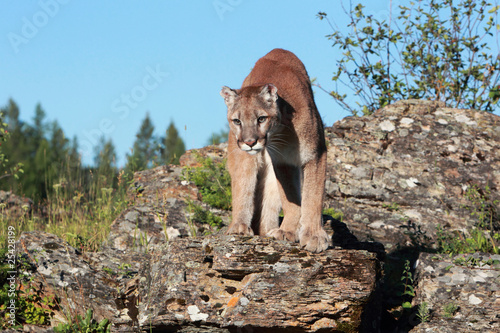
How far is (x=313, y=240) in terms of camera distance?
562cm

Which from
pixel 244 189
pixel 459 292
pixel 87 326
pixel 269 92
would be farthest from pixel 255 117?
pixel 459 292

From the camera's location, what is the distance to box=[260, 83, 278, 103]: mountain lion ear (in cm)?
577

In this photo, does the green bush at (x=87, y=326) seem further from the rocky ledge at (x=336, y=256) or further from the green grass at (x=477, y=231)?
the green grass at (x=477, y=231)

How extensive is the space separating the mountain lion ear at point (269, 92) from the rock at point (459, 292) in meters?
2.80

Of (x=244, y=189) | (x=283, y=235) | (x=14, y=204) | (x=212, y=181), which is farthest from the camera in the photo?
(x=14, y=204)

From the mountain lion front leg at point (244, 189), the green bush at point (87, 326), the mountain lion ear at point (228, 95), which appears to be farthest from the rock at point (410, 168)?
the green bush at point (87, 326)

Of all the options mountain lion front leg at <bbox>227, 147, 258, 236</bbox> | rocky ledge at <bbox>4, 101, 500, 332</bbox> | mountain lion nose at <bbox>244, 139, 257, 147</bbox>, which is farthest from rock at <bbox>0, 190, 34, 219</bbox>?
mountain lion nose at <bbox>244, 139, 257, 147</bbox>

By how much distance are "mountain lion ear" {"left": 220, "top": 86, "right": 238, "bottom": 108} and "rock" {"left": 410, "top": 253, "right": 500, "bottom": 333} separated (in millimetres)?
3056

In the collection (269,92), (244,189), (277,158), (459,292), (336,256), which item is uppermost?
(269,92)

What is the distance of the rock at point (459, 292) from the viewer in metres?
5.76

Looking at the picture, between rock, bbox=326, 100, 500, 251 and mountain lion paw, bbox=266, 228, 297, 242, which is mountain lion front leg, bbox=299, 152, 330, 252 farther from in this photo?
rock, bbox=326, 100, 500, 251

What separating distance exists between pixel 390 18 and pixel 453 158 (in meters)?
4.26

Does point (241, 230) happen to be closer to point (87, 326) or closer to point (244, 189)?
point (244, 189)

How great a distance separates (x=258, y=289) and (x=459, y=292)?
2576 mm
